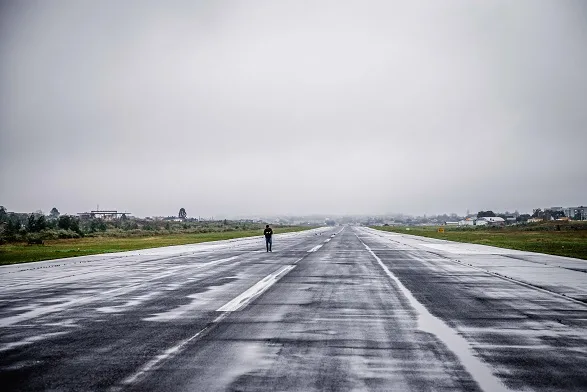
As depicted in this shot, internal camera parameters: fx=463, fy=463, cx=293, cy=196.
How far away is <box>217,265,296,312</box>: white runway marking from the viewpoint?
9352 mm

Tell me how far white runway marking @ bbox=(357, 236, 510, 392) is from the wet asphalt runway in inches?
0.8

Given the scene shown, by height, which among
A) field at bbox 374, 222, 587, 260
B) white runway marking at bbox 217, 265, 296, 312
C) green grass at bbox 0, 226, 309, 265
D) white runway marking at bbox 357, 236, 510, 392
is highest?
green grass at bbox 0, 226, 309, 265

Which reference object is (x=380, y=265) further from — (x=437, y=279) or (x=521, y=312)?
(x=521, y=312)

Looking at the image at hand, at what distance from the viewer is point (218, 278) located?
14.6m

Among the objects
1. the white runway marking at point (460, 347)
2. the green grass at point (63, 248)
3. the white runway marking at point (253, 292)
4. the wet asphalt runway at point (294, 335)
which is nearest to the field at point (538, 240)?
the white runway marking at point (253, 292)

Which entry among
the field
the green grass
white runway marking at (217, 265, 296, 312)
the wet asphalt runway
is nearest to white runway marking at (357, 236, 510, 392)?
the wet asphalt runway

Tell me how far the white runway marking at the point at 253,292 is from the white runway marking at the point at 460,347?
11.7 ft

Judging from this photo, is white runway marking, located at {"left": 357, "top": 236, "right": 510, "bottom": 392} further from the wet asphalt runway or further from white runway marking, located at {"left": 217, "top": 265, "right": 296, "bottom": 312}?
white runway marking, located at {"left": 217, "top": 265, "right": 296, "bottom": 312}

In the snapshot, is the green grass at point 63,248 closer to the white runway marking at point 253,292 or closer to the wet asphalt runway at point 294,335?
the wet asphalt runway at point 294,335

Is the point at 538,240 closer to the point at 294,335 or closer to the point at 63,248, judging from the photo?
the point at 63,248

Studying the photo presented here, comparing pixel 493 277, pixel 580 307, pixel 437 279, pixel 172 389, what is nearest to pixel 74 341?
pixel 172 389

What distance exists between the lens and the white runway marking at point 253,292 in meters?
9.35

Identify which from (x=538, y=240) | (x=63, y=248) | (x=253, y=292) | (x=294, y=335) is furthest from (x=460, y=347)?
(x=538, y=240)

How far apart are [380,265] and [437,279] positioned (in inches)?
193
